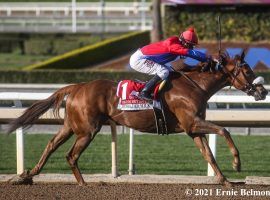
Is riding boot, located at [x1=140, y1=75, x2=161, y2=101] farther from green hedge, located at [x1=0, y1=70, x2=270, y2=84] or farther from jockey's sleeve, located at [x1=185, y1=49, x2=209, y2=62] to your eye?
green hedge, located at [x1=0, y1=70, x2=270, y2=84]

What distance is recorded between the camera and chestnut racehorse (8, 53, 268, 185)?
26.8ft

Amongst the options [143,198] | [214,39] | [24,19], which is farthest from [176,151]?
[24,19]

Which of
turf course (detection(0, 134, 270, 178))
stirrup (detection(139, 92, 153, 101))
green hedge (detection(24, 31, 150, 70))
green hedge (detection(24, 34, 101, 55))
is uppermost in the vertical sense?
stirrup (detection(139, 92, 153, 101))

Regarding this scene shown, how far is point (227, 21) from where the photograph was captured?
76.2 feet

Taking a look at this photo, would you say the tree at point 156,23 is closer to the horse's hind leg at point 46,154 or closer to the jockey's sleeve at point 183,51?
the horse's hind leg at point 46,154

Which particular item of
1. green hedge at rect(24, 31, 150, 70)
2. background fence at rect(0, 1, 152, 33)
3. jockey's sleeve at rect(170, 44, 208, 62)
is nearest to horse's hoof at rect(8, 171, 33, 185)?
jockey's sleeve at rect(170, 44, 208, 62)

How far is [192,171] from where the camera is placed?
31.7 ft

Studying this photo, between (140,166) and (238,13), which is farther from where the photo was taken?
(238,13)

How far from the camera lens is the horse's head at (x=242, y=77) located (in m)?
8.31

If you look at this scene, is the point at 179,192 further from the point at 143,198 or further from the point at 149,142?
the point at 149,142

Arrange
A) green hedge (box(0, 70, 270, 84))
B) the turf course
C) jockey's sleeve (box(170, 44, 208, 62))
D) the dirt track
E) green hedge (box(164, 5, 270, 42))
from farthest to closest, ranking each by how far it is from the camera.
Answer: green hedge (box(164, 5, 270, 42)), green hedge (box(0, 70, 270, 84)), the turf course, jockey's sleeve (box(170, 44, 208, 62)), the dirt track

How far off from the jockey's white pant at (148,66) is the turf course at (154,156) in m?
1.62

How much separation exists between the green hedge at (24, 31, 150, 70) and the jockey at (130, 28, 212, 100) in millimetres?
14166

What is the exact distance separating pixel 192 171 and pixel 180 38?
81.5 inches
